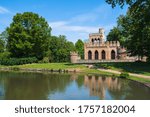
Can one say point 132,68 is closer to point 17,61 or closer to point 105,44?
point 105,44

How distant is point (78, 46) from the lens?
353 feet

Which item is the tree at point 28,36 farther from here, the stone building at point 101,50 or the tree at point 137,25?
the tree at point 137,25

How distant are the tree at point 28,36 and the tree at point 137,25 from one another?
20.3m

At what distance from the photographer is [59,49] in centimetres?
7956

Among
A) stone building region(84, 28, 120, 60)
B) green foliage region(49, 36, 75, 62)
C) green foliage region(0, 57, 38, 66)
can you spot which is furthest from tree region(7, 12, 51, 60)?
stone building region(84, 28, 120, 60)

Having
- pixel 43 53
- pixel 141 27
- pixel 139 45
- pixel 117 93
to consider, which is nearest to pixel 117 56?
pixel 43 53

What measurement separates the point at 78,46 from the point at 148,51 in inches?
2268

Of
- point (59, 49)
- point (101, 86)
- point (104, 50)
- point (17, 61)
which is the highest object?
point (59, 49)

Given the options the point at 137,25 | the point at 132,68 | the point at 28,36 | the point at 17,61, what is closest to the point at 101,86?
the point at 137,25

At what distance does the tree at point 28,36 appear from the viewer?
222 ft

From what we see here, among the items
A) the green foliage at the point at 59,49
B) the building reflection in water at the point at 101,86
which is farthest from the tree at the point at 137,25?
the green foliage at the point at 59,49

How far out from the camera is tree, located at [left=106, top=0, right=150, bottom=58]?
30178 millimetres

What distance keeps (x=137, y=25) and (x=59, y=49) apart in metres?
41.5

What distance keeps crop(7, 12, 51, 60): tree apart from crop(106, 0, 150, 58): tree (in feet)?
66.6
